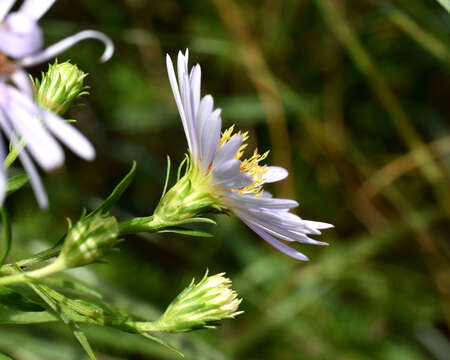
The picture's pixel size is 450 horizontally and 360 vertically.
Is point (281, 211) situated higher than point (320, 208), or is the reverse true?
point (320, 208)

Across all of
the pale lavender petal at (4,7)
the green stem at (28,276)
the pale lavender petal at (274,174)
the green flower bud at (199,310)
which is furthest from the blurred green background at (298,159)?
the pale lavender petal at (4,7)

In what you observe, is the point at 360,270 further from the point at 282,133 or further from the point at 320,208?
the point at 282,133

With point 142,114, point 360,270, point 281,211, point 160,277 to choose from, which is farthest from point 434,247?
point 281,211

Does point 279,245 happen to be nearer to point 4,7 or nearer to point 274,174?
point 274,174

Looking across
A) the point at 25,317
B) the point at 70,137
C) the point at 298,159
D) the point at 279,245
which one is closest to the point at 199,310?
the point at 279,245

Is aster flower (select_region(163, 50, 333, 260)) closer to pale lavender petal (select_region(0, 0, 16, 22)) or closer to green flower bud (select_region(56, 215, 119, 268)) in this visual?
green flower bud (select_region(56, 215, 119, 268))
